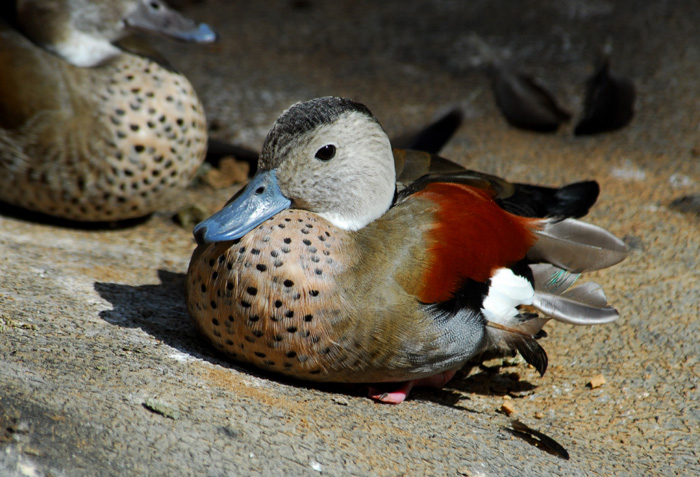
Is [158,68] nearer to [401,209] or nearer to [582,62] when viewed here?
[401,209]

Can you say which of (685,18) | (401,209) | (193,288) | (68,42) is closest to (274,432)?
(193,288)

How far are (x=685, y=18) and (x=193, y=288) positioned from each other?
4.18 meters

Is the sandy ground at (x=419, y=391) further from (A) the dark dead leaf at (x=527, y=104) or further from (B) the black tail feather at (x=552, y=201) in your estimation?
(B) the black tail feather at (x=552, y=201)

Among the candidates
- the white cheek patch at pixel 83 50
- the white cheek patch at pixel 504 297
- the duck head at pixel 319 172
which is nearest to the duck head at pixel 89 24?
the white cheek patch at pixel 83 50

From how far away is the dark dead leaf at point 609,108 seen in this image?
4.27m

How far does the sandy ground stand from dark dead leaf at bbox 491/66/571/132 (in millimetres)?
75

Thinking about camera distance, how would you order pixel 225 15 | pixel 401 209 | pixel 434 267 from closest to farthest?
pixel 434 267 < pixel 401 209 < pixel 225 15

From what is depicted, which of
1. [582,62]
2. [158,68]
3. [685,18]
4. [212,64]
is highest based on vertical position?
[685,18]

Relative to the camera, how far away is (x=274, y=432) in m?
1.89

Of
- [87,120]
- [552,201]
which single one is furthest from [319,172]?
[87,120]

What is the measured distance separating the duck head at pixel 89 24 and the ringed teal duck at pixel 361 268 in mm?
1567

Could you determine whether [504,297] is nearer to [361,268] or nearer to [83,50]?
[361,268]

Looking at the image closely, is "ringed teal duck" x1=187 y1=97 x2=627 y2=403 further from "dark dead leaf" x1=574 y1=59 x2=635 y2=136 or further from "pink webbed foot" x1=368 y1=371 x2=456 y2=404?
"dark dead leaf" x1=574 y1=59 x2=635 y2=136

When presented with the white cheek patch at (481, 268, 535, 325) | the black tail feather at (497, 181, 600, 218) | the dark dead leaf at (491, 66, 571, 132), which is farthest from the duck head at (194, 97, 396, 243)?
the dark dead leaf at (491, 66, 571, 132)
